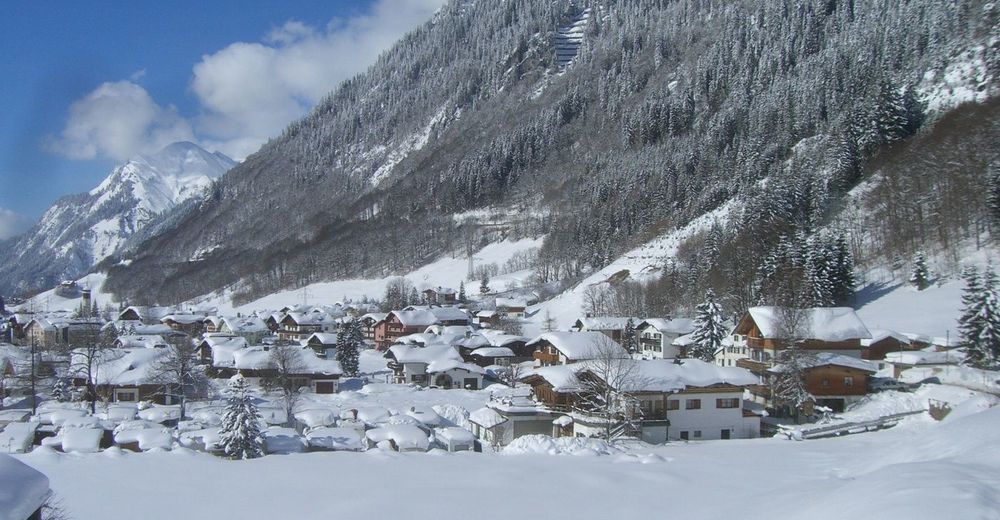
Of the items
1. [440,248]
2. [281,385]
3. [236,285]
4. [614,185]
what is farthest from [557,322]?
[236,285]

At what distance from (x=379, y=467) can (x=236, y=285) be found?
136873 mm

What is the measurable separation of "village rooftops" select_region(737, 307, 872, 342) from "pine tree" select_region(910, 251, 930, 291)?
15.0 meters

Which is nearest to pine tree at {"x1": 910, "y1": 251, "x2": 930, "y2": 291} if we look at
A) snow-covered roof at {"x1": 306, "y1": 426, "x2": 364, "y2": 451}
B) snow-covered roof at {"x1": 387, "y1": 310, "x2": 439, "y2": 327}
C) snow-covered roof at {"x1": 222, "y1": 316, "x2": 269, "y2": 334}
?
snow-covered roof at {"x1": 306, "y1": 426, "x2": 364, "y2": 451}

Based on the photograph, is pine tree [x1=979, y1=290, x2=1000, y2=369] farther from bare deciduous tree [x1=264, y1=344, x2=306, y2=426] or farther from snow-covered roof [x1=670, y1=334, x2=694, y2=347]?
bare deciduous tree [x1=264, y1=344, x2=306, y2=426]

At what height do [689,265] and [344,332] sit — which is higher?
[689,265]

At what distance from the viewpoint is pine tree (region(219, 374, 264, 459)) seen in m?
21.4

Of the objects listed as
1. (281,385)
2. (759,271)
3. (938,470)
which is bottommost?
(281,385)

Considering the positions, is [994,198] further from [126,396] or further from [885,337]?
[126,396]

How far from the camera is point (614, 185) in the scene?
386 ft

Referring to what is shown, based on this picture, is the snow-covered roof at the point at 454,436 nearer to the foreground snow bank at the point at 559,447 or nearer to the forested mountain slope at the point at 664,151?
the foreground snow bank at the point at 559,447

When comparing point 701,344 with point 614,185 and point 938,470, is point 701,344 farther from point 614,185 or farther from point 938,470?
point 614,185

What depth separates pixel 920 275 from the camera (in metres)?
47.2

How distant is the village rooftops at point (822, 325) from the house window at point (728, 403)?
344 inches

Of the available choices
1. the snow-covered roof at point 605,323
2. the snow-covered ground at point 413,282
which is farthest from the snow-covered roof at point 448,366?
the snow-covered ground at point 413,282
